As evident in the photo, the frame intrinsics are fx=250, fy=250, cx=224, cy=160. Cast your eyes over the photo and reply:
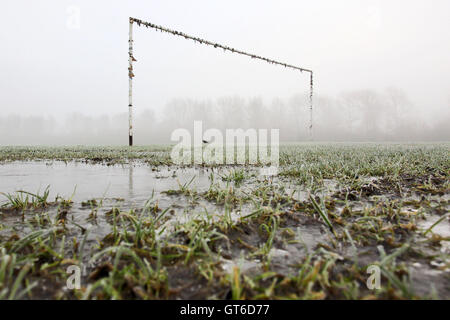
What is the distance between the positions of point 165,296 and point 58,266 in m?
0.65

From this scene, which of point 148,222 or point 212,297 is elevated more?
point 148,222

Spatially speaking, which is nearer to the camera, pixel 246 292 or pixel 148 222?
pixel 246 292

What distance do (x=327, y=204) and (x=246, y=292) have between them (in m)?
1.66

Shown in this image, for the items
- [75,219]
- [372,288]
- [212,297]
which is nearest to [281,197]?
[372,288]

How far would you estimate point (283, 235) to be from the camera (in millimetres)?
1797

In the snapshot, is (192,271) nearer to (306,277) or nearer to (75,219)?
(306,277)

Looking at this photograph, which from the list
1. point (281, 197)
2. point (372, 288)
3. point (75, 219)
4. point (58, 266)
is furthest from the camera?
point (281, 197)

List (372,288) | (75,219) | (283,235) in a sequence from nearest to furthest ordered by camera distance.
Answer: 1. (372,288)
2. (283,235)
3. (75,219)

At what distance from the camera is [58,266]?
4.33 ft

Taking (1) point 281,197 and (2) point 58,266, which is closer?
(2) point 58,266
